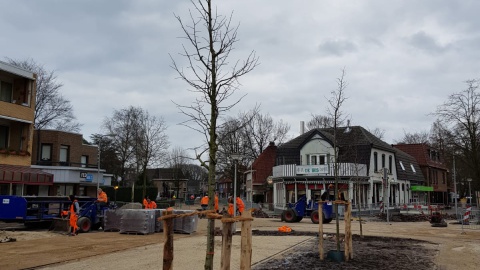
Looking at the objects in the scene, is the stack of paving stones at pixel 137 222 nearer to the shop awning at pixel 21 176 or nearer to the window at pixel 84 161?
the shop awning at pixel 21 176

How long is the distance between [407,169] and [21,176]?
42.7m

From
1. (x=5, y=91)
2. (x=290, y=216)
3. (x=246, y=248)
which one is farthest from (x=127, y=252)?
(x=5, y=91)

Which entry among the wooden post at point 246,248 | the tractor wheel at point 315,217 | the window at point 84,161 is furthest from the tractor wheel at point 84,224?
the window at point 84,161

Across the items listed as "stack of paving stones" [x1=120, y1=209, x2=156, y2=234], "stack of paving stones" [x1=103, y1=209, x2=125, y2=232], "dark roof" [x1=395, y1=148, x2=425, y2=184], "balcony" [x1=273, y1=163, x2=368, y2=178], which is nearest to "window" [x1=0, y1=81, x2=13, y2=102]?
"stack of paving stones" [x1=103, y1=209, x2=125, y2=232]

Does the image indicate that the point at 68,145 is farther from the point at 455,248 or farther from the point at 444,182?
the point at 444,182

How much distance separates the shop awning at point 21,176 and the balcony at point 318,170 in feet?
71.8

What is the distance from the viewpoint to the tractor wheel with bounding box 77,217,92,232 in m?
20.9

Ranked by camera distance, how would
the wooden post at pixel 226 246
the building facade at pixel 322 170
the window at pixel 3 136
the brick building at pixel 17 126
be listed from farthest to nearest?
the building facade at pixel 322 170, the window at pixel 3 136, the brick building at pixel 17 126, the wooden post at pixel 226 246

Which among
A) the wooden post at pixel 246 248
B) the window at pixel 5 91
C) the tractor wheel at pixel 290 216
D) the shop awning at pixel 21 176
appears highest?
the window at pixel 5 91

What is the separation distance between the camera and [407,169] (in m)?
54.0

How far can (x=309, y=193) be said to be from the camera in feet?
141

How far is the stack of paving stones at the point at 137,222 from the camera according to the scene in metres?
20.5

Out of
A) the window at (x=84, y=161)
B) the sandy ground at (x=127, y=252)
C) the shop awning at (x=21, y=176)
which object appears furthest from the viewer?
the window at (x=84, y=161)

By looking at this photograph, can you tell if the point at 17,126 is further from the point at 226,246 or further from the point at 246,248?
the point at 226,246
